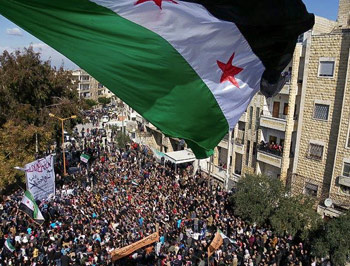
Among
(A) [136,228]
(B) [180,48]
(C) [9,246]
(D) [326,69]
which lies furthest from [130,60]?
(D) [326,69]

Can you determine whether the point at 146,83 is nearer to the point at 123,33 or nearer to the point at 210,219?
the point at 123,33

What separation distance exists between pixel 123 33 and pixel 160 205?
18.4m

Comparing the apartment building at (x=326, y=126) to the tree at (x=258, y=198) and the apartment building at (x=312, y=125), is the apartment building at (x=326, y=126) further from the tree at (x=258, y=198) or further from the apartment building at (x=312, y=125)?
the tree at (x=258, y=198)

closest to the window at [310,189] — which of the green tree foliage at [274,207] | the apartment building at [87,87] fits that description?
the green tree foliage at [274,207]

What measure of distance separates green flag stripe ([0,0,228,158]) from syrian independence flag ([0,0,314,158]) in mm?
13

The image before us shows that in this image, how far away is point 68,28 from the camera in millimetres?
4469

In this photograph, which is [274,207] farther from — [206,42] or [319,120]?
[206,42]

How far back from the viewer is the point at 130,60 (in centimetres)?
480

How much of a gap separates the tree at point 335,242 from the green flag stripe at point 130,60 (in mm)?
13942

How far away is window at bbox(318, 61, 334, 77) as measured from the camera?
22.2m

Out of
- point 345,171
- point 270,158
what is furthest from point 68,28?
point 270,158

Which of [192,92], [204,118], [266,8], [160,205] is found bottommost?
[160,205]

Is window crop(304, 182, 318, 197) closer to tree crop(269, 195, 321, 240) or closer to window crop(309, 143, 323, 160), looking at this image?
window crop(309, 143, 323, 160)

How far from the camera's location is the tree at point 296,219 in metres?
19.0
